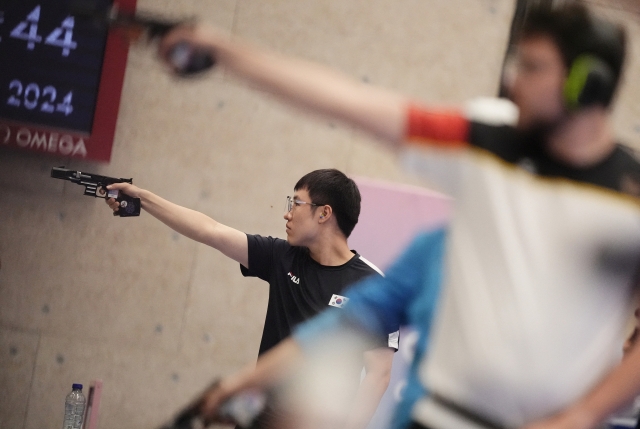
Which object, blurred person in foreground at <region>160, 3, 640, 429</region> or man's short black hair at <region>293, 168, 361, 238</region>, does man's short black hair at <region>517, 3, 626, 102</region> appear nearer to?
blurred person in foreground at <region>160, 3, 640, 429</region>

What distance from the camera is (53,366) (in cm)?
433

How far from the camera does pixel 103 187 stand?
351 centimetres

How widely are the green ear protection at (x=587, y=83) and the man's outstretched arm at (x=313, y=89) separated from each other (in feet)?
0.83

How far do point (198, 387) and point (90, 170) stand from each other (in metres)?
1.44

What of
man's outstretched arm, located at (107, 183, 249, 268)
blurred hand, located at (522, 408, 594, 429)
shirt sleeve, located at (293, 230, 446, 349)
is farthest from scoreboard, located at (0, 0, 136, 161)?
blurred hand, located at (522, 408, 594, 429)

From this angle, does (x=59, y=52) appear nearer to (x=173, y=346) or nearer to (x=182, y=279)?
(x=182, y=279)

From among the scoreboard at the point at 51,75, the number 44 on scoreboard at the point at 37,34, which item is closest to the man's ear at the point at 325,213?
the scoreboard at the point at 51,75

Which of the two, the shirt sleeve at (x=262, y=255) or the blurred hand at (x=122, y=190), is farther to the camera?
the blurred hand at (x=122, y=190)

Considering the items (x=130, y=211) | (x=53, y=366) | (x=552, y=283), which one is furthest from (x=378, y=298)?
(x=53, y=366)

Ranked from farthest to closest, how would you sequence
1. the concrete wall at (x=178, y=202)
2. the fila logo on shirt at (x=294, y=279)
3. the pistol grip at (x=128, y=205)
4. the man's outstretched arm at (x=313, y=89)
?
the concrete wall at (x=178, y=202) < the pistol grip at (x=128, y=205) < the fila logo on shirt at (x=294, y=279) < the man's outstretched arm at (x=313, y=89)

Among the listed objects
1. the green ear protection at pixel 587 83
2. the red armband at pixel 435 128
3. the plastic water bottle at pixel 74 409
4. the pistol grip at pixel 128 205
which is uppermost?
the green ear protection at pixel 587 83

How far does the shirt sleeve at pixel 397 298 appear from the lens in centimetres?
124

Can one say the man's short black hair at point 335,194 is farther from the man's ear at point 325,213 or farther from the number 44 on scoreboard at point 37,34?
the number 44 on scoreboard at point 37,34

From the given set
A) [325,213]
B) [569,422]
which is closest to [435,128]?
[569,422]
